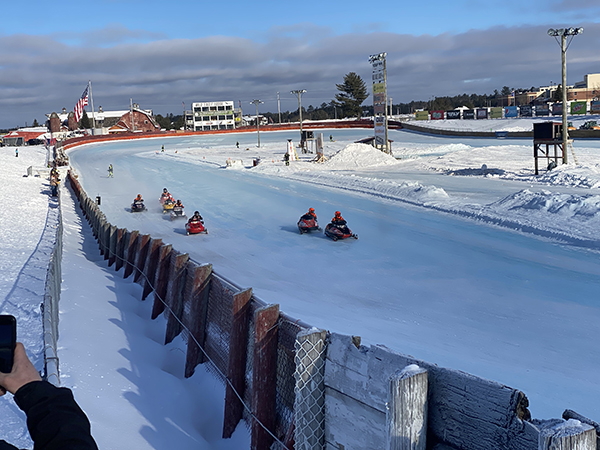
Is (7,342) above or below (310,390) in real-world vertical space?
above

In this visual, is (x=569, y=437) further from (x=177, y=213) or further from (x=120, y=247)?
(x=177, y=213)

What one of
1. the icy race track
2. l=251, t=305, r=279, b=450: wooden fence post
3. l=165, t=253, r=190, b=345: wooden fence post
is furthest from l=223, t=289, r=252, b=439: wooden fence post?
the icy race track

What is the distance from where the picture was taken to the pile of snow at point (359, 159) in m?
38.5

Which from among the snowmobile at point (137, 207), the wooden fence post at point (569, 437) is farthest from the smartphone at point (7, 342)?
the snowmobile at point (137, 207)

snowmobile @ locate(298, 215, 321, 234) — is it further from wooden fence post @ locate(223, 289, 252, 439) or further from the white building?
the white building

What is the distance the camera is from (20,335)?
7.05 metres

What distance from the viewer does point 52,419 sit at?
1508 mm

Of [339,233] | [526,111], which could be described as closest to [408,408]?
[339,233]

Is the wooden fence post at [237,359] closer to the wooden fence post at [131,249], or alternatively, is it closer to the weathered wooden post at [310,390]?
the weathered wooden post at [310,390]

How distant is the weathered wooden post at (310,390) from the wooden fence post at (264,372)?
35.4 inches

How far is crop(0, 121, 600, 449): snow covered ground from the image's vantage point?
21.0 feet

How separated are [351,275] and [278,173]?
958 inches

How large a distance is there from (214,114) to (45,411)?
13752 cm

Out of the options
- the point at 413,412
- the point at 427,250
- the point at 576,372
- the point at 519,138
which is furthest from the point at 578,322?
the point at 519,138
